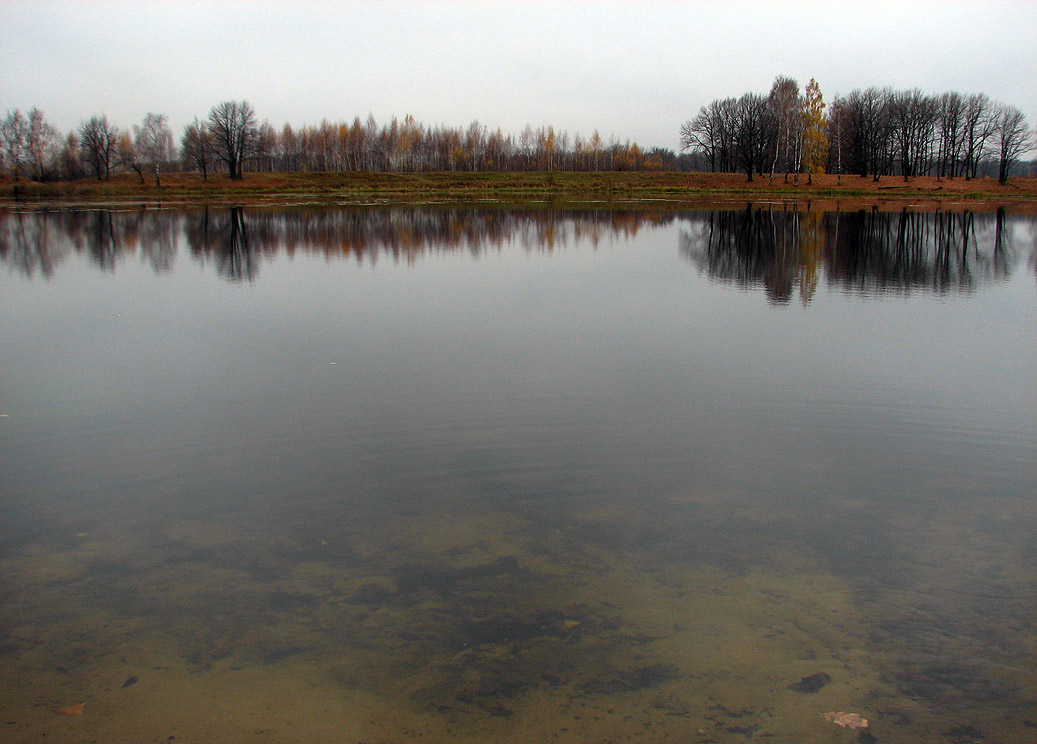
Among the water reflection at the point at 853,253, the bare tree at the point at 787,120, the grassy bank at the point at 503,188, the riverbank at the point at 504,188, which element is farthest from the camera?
the bare tree at the point at 787,120

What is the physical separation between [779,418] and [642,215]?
3594cm

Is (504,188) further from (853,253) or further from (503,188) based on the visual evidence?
(853,253)

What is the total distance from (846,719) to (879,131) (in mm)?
91580

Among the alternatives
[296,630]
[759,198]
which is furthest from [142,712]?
[759,198]

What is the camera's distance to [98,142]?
84.9 m

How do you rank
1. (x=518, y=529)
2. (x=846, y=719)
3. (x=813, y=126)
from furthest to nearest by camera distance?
(x=813, y=126) < (x=518, y=529) < (x=846, y=719)

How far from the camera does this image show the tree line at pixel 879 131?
78875 millimetres

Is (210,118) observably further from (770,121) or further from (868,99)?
(868,99)

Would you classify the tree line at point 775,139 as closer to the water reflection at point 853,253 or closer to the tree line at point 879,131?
the tree line at point 879,131

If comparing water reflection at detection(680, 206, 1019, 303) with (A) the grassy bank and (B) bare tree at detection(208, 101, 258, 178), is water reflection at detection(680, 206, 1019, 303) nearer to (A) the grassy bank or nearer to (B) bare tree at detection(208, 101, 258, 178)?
(A) the grassy bank

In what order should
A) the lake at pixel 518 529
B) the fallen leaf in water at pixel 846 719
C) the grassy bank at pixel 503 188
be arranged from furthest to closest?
the grassy bank at pixel 503 188, the lake at pixel 518 529, the fallen leaf in water at pixel 846 719

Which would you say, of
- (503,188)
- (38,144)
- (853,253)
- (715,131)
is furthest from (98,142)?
(853,253)

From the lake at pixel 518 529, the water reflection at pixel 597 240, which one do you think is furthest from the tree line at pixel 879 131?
the lake at pixel 518 529

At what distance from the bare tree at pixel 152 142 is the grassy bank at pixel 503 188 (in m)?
10.6
